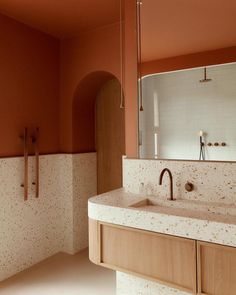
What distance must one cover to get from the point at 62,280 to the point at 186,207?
63.6 inches

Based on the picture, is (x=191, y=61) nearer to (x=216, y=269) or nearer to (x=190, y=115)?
(x=190, y=115)

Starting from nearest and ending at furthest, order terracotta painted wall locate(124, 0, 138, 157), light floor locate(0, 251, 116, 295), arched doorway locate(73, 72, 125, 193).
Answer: terracotta painted wall locate(124, 0, 138, 157)
light floor locate(0, 251, 116, 295)
arched doorway locate(73, 72, 125, 193)

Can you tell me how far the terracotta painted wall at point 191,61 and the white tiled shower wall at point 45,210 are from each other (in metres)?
1.54

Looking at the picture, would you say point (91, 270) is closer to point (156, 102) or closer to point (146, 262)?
point (146, 262)

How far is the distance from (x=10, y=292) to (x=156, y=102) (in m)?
2.17

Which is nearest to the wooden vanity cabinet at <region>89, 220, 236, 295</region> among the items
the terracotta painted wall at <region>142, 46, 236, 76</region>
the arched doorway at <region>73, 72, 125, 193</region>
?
the terracotta painted wall at <region>142, 46, 236, 76</region>

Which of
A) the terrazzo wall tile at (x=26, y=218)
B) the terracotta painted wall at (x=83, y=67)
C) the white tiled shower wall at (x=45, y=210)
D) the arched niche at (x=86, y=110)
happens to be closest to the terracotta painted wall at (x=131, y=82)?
the terracotta painted wall at (x=83, y=67)

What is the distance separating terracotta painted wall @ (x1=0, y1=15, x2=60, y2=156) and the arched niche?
9.9 inches

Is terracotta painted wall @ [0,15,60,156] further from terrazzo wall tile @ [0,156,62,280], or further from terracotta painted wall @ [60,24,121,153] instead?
terrazzo wall tile @ [0,156,62,280]

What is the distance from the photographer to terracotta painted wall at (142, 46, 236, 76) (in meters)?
1.93

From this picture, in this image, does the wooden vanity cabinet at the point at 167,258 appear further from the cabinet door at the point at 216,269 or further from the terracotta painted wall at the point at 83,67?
the terracotta painted wall at the point at 83,67

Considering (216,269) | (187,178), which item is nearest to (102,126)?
(187,178)

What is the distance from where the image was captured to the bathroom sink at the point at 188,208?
1611mm

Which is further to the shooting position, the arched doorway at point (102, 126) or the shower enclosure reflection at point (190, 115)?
the arched doorway at point (102, 126)
